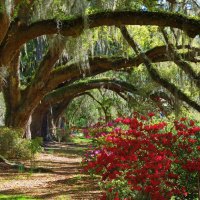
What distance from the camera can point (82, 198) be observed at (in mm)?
7754

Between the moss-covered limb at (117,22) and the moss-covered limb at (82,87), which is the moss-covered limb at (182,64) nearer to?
the moss-covered limb at (117,22)

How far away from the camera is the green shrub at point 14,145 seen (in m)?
14.0

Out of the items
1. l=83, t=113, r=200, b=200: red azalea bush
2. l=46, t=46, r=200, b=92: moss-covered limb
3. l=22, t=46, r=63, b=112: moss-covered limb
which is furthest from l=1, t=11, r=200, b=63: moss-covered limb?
l=46, t=46, r=200, b=92: moss-covered limb

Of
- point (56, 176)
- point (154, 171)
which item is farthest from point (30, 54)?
point (154, 171)

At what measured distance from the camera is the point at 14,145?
562 inches

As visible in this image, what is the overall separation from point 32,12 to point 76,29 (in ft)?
6.51

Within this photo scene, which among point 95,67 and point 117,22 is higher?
point 117,22

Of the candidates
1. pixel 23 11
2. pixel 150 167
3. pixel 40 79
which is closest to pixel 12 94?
pixel 40 79

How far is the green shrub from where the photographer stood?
45.8 ft

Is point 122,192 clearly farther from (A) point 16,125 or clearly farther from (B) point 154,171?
(A) point 16,125

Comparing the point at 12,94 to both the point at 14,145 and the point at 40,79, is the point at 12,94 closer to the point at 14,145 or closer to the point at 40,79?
the point at 40,79

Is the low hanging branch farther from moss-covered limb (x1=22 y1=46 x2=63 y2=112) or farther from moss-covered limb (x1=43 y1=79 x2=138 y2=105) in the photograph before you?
moss-covered limb (x1=43 y1=79 x2=138 y2=105)

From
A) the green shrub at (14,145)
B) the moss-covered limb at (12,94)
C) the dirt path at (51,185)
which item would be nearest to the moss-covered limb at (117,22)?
the dirt path at (51,185)

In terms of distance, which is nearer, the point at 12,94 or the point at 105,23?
the point at 105,23
